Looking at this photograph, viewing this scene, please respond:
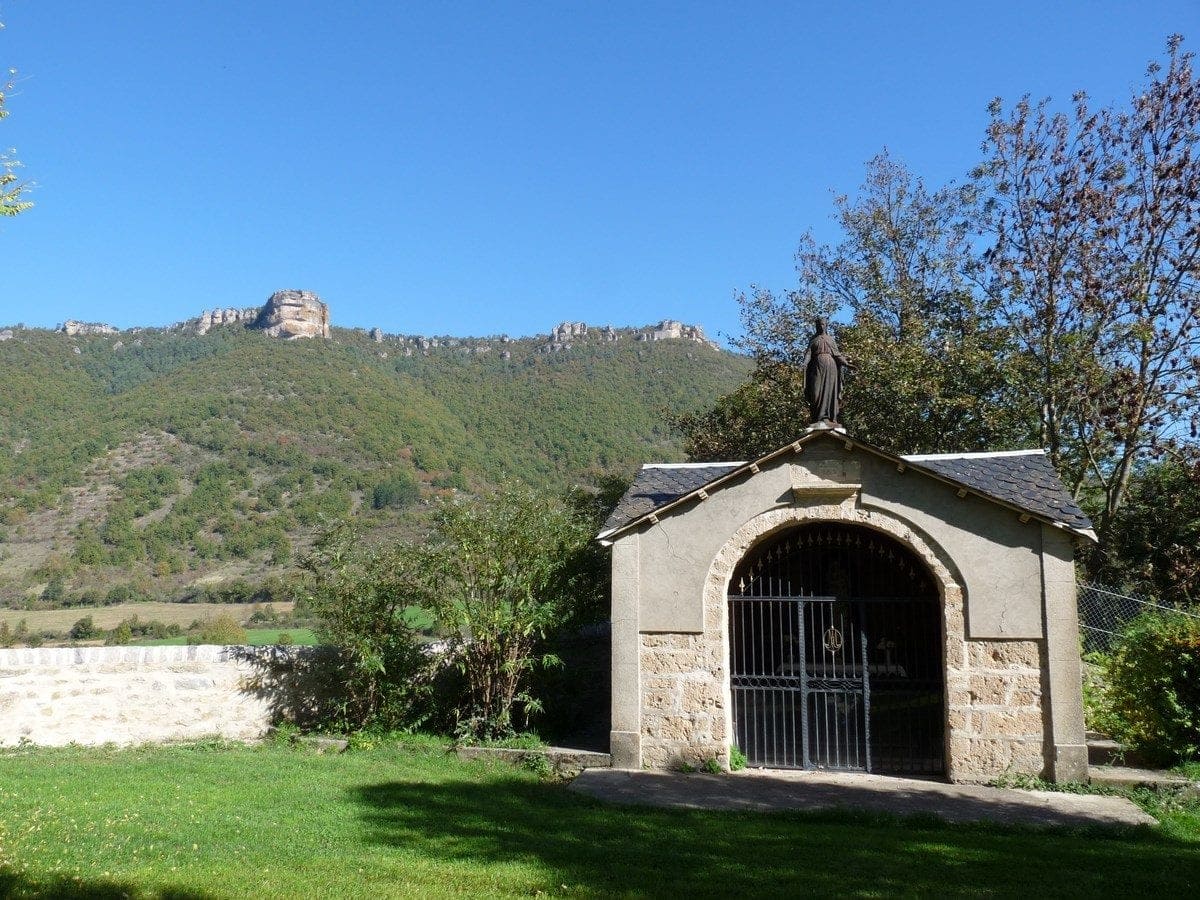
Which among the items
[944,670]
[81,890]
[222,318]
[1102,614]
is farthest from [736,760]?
[222,318]

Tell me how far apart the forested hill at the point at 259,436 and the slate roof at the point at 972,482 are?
16.5 meters

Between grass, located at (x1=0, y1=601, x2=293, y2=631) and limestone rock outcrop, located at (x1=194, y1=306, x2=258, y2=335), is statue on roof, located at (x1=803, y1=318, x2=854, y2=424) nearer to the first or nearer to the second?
grass, located at (x1=0, y1=601, x2=293, y2=631)

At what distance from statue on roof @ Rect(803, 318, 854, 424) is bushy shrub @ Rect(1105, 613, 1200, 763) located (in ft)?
14.8

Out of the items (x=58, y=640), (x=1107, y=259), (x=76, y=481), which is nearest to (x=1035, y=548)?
(x=1107, y=259)

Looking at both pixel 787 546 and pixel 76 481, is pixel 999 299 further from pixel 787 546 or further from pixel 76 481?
pixel 76 481

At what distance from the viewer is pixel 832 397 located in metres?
11.2

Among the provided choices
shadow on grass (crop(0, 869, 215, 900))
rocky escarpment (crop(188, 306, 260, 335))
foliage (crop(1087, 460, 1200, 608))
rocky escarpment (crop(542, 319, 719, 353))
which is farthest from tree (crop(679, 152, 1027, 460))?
rocky escarpment (crop(188, 306, 260, 335))

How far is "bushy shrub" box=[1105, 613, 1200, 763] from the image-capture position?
9836 millimetres

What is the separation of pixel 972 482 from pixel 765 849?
210 inches

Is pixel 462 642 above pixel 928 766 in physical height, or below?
above

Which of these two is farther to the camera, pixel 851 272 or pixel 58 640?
pixel 58 640

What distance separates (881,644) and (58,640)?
25.7m

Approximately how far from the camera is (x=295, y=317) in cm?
6625

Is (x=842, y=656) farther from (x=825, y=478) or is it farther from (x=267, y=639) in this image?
(x=267, y=639)
